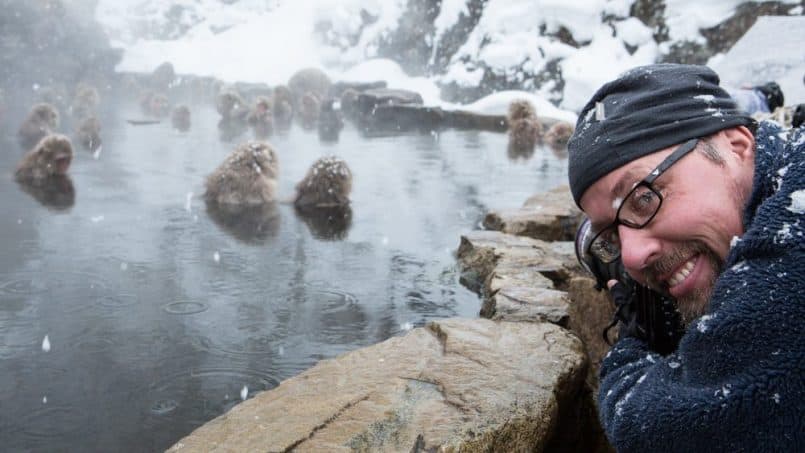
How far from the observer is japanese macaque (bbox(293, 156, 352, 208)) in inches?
220

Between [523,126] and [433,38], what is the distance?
1248cm

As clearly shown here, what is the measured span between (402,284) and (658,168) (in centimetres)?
259

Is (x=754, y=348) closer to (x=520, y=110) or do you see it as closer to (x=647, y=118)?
(x=647, y=118)

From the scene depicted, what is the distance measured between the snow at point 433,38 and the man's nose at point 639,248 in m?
3.32

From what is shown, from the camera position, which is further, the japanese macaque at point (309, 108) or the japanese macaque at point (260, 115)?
the japanese macaque at point (309, 108)

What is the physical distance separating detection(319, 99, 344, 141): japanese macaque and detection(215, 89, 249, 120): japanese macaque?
1545 mm

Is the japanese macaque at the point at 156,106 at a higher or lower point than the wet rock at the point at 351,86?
lower

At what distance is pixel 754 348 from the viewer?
108 cm

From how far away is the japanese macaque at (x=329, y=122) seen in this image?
1129 centimetres

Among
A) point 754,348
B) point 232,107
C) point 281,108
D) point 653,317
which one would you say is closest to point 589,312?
point 653,317

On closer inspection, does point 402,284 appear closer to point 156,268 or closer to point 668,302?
point 156,268

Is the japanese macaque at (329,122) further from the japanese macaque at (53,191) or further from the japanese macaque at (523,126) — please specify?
the japanese macaque at (53,191)

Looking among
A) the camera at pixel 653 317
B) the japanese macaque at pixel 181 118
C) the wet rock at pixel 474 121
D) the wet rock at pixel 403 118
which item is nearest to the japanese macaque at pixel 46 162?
the camera at pixel 653 317

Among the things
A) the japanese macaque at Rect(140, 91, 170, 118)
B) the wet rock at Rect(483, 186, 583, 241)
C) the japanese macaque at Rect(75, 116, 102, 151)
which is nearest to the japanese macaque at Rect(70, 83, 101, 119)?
the japanese macaque at Rect(140, 91, 170, 118)
